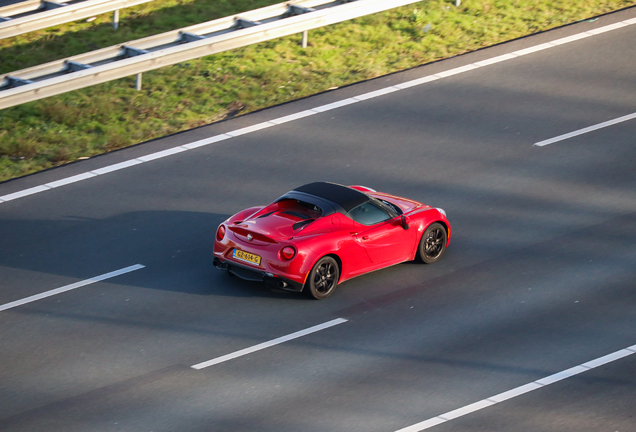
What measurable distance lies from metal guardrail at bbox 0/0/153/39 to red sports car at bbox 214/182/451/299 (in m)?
7.81

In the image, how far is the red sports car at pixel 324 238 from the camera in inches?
468

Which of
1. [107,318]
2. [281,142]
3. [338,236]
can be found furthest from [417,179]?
[107,318]

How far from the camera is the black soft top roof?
12.4 metres

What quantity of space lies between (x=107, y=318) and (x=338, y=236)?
2.89 meters

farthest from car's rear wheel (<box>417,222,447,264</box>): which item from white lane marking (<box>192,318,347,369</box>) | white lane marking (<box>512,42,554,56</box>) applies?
white lane marking (<box>512,42,554,56</box>)

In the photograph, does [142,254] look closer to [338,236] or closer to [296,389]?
[338,236]

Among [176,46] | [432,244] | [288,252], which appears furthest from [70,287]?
[176,46]

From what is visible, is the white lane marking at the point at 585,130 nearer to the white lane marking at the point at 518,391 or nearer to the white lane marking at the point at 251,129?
the white lane marking at the point at 251,129

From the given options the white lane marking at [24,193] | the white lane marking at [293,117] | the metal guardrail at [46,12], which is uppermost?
the metal guardrail at [46,12]

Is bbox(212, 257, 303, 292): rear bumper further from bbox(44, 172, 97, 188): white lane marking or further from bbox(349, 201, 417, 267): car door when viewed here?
bbox(44, 172, 97, 188): white lane marking

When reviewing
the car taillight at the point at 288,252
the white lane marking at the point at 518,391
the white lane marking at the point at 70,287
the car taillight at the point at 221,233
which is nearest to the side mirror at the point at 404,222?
the car taillight at the point at 288,252

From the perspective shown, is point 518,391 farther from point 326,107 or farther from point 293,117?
point 326,107

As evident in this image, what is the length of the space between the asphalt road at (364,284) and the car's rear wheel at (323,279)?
14 cm

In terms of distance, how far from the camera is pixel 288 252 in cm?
1177
